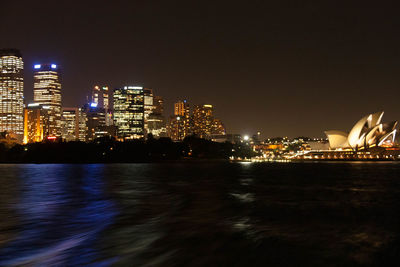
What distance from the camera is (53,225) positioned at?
18.0 meters

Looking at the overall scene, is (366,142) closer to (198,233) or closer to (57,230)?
(198,233)

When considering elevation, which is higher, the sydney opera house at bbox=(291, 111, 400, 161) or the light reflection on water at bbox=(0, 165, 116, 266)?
the sydney opera house at bbox=(291, 111, 400, 161)

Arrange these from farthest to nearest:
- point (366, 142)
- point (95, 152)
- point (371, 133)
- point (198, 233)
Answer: point (366, 142)
point (371, 133)
point (95, 152)
point (198, 233)

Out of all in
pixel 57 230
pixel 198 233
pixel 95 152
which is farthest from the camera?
pixel 95 152

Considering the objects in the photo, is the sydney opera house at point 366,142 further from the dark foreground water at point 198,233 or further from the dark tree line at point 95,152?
the dark foreground water at point 198,233

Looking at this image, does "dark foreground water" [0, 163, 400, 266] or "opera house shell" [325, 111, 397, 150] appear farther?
"opera house shell" [325, 111, 397, 150]

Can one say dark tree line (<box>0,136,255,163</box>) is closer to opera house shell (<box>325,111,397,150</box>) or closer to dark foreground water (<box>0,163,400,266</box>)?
opera house shell (<box>325,111,397,150</box>)

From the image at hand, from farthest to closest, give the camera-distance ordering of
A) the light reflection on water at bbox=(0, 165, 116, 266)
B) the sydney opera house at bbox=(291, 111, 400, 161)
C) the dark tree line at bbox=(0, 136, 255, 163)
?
1. the sydney opera house at bbox=(291, 111, 400, 161)
2. the dark tree line at bbox=(0, 136, 255, 163)
3. the light reflection on water at bbox=(0, 165, 116, 266)

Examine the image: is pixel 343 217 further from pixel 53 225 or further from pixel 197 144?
pixel 197 144

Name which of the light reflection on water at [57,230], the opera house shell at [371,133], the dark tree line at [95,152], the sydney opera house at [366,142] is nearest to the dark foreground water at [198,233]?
the light reflection on water at [57,230]

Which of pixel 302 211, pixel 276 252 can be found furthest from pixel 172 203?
pixel 276 252

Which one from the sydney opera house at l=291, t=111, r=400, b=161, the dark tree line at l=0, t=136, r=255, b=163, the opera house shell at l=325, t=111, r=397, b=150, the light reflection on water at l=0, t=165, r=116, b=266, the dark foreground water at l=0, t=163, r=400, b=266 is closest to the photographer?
the dark foreground water at l=0, t=163, r=400, b=266

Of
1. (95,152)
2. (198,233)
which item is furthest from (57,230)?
(95,152)

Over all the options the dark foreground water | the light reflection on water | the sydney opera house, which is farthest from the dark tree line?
the dark foreground water
